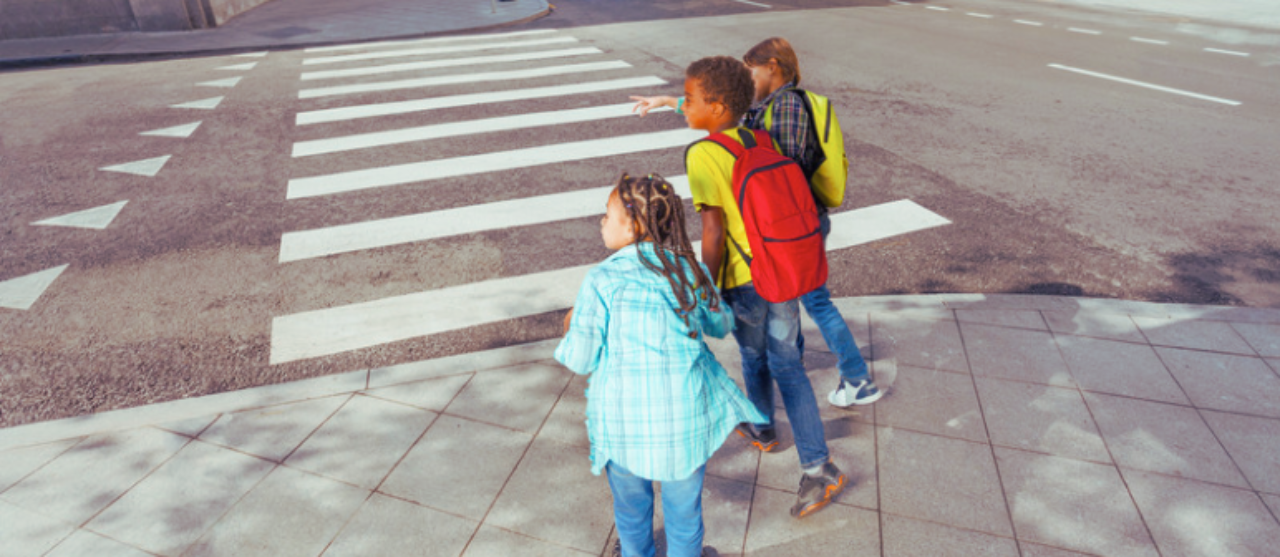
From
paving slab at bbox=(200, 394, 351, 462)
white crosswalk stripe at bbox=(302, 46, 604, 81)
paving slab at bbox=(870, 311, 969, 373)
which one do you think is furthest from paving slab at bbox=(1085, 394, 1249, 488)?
white crosswalk stripe at bbox=(302, 46, 604, 81)

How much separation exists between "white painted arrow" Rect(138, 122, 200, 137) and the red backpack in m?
8.76

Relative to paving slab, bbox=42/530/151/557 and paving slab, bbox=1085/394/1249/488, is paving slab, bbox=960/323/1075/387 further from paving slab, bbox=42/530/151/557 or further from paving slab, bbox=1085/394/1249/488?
paving slab, bbox=42/530/151/557

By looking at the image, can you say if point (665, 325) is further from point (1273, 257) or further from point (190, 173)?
point (190, 173)

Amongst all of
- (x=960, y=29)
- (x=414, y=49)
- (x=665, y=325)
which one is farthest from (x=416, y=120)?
(x=960, y=29)

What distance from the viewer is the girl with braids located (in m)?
2.15

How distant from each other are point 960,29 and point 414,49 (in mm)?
11739

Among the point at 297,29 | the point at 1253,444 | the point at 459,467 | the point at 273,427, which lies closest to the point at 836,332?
the point at 459,467

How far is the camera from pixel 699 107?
8.87 ft

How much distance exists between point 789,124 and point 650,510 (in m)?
1.70

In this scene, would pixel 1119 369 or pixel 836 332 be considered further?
pixel 1119 369

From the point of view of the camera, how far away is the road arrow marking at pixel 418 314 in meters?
4.73

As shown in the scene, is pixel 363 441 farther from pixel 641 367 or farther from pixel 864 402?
pixel 864 402

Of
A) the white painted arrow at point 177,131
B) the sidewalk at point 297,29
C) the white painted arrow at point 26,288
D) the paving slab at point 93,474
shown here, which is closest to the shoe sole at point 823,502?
the paving slab at point 93,474

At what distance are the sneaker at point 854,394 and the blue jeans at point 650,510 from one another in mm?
1579
